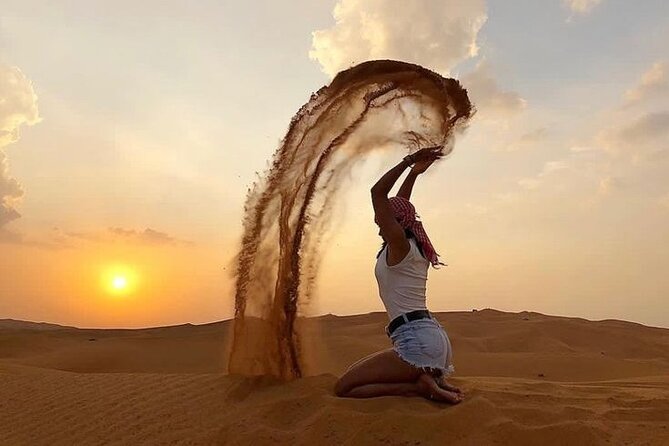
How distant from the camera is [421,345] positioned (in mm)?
5094

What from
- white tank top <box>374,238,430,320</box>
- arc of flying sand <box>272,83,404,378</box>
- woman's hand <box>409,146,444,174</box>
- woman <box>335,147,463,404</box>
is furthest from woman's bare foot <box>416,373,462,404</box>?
woman's hand <box>409,146,444,174</box>

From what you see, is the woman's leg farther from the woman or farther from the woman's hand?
the woman's hand

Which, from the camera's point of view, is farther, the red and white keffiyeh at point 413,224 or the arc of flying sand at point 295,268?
the arc of flying sand at point 295,268

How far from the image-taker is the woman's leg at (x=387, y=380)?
5.10 metres

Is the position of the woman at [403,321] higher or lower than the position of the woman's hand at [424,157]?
lower

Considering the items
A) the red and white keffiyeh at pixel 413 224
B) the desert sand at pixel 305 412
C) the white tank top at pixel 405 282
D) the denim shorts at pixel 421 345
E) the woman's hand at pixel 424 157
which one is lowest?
the desert sand at pixel 305 412

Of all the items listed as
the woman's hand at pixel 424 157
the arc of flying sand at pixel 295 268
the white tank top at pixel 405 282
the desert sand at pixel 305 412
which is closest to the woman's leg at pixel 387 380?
the desert sand at pixel 305 412

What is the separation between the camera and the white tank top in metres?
5.11

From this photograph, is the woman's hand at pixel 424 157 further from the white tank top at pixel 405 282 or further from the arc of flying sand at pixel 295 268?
the arc of flying sand at pixel 295 268

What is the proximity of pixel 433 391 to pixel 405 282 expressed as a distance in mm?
885

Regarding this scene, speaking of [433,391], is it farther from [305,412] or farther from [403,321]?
[305,412]

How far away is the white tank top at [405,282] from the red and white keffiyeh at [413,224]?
60 mm

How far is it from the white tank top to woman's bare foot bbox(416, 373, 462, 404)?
0.55 m

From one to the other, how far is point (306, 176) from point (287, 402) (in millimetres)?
2358
